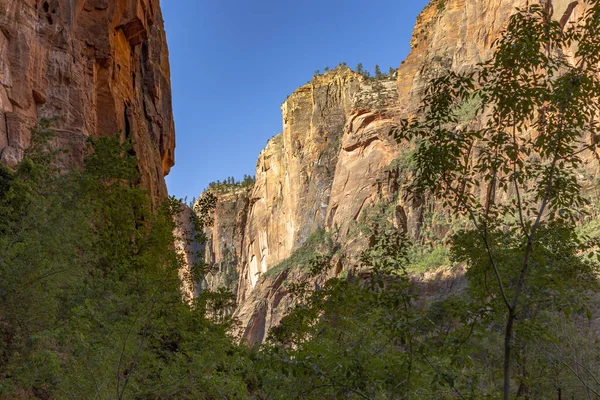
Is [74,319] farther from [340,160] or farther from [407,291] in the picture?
[340,160]

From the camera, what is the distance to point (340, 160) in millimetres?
84000

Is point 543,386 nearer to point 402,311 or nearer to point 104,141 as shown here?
point 402,311

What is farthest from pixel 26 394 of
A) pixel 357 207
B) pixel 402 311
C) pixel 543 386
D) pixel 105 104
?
pixel 357 207

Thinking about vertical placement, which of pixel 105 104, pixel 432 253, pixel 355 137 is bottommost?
pixel 105 104

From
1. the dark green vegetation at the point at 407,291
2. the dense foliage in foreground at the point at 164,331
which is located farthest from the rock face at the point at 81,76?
the dense foliage in foreground at the point at 164,331

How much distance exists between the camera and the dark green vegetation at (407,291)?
7.14m

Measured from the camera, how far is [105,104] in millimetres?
26641

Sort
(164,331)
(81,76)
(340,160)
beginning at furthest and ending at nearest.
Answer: (340,160)
(81,76)
(164,331)

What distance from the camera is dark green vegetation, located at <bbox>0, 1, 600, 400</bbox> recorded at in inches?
281

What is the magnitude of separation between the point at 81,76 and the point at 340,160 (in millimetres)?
61878

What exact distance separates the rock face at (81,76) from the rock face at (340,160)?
2683 cm

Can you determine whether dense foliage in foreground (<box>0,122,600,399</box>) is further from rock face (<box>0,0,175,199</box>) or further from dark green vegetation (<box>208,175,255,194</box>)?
dark green vegetation (<box>208,175,255,194</box>)

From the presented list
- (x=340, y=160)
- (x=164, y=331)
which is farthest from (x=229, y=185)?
(x=164, y=331)

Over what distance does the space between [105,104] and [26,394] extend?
1952 centimetres
